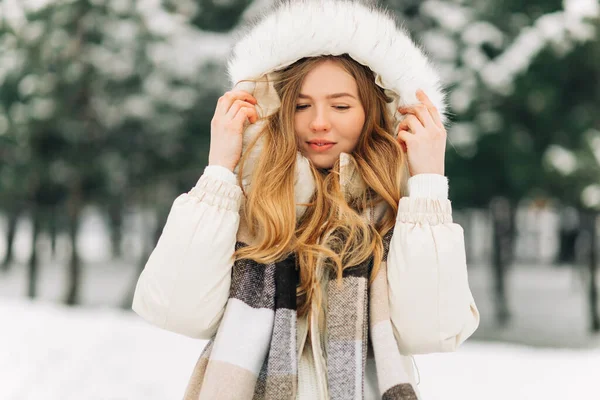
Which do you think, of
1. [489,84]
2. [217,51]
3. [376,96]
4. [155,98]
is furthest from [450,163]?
[376,96]

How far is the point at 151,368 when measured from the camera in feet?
17.2

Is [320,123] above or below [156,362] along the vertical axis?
above

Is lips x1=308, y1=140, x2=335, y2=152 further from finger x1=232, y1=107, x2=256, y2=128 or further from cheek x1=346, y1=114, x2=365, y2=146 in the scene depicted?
finger x1=232, y1=107, x2=256, y2=128

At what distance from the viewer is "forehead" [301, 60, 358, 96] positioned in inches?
65.8

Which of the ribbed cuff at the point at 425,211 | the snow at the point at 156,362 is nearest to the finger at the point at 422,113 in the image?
the ribbed cuff at the point at 425,211

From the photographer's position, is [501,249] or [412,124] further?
[501,249]

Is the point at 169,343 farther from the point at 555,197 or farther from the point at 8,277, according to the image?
the point at 8,277

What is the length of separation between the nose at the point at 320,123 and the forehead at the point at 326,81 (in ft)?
0.21

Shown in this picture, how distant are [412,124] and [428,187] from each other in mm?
199

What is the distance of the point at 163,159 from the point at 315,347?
886 cm

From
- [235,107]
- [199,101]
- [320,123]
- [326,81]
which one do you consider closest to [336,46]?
[326,81]

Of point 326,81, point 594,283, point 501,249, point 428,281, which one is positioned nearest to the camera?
point 428,281

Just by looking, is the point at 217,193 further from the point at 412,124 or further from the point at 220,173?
the point at 412,124

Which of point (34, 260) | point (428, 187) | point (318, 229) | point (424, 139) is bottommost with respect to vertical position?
point (34, 260)
